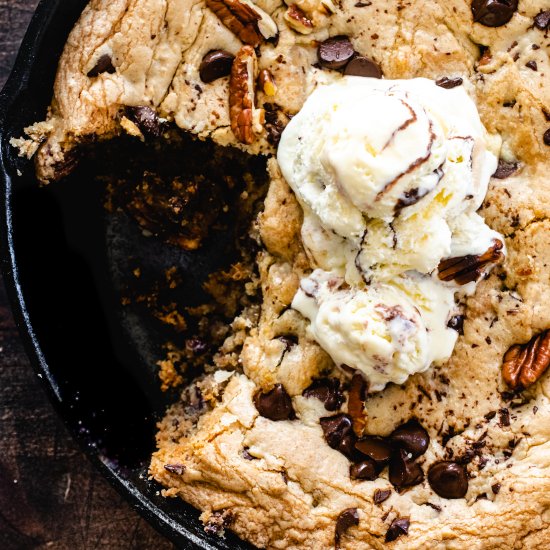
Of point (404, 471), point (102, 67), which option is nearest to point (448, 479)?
point (404, 471)

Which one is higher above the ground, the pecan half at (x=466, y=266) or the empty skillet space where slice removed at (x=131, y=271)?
the pecan half at (x=466, y=266)

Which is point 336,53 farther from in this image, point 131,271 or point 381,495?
point 381,495

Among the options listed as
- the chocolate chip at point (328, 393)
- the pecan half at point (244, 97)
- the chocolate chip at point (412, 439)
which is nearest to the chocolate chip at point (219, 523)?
the chocolate chip at point (328, 393)

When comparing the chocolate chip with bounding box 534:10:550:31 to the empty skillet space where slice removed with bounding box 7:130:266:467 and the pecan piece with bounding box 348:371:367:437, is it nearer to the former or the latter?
the empty skillet space where slice removed with bounding box 7:130:266:467

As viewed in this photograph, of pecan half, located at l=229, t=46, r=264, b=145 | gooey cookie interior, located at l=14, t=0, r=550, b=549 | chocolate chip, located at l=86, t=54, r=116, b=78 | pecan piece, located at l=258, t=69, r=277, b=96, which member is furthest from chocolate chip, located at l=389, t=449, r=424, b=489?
chocolate chip, located at l=86, t=54, r=116, b=78

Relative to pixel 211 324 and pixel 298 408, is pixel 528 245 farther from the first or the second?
pixel 211 324

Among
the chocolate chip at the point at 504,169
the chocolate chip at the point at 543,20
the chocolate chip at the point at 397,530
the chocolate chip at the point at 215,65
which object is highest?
the chocolate chip at the point at 543,20

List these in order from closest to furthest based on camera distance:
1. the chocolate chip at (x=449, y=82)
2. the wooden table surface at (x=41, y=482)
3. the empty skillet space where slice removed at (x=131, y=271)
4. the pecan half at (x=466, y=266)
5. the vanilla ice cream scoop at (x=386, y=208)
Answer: the vanilla ice cream scoop at (x=386, y=208) < the pecan half at (x=466, y=266) < the chocolate chip at (x=449, y=82) < the empty skillet space where slice removed at (x=131, y=271) < the wooden table surface at (x=41, y=482)

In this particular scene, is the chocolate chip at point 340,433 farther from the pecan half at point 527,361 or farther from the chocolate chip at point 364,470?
the pecan half at point 527,361
